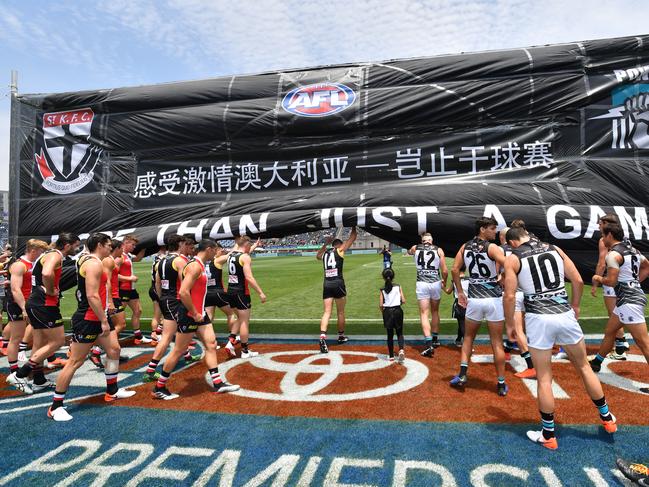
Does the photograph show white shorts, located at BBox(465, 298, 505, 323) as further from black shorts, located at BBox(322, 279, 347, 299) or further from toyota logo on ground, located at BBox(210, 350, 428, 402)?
black shorts, located at BBox(322, 279, 347, 299)

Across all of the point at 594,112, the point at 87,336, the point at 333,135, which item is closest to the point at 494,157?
the point at 594,112

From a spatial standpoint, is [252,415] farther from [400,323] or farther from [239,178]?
[239,178]

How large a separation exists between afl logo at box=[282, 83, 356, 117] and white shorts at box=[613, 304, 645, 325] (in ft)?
16.9

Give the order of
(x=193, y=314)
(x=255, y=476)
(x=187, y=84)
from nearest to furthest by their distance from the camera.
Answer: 1. (x=255, y=476)
2. (x=193, y=314)
3. (x=187, y=84)

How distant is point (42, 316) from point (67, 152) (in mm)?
3760

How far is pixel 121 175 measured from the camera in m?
7.15

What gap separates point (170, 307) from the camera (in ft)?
17.3

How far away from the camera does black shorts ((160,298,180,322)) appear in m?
5.26

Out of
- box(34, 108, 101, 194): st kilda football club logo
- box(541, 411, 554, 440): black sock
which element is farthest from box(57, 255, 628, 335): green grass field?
box(541, 411, 554, 440): black sock

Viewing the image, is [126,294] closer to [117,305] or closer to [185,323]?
[117,305]

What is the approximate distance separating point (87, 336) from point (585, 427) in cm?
578

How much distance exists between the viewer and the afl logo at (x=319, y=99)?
6.50m

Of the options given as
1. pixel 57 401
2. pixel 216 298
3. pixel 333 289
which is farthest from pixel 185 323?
pixel 333 289

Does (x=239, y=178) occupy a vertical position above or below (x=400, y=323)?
above
